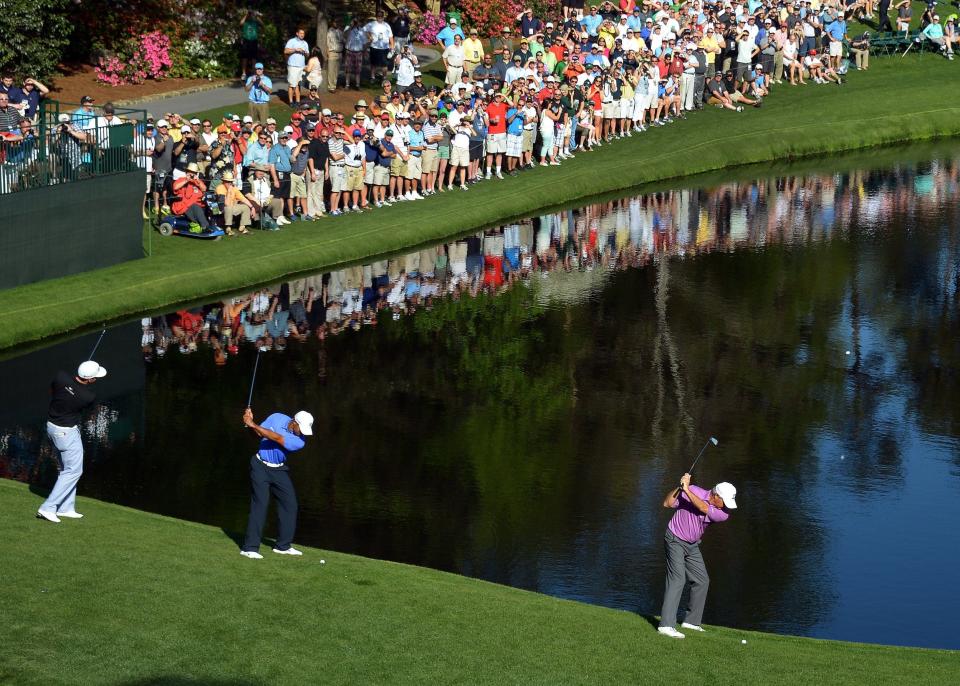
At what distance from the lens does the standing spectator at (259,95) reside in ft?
137

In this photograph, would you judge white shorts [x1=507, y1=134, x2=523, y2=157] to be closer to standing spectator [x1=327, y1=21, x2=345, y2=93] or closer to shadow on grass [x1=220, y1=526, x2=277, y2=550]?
standing spectator [x1=327, y1=21, x2=345, y2=93]

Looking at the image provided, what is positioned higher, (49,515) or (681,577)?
(681,577)

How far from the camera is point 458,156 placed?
40.6m

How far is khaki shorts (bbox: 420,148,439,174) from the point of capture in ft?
130

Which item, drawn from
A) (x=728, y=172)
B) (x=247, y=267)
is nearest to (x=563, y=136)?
(x=728, y=172)

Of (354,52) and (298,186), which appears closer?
(298,186)

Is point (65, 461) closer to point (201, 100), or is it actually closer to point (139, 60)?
point (201, 100)

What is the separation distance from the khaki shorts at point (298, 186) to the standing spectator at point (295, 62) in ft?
25.9

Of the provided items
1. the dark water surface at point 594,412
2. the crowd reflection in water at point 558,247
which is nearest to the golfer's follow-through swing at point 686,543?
the dark water surface at point 594,412

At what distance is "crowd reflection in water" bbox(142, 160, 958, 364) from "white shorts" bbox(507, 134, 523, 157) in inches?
93.7

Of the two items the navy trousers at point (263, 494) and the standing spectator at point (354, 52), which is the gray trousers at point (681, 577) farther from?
the standing spectator at point (354, 52)

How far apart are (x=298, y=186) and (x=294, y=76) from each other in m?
8.83

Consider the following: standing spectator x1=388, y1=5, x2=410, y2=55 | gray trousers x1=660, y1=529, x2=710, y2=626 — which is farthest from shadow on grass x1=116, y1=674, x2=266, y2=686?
standing spectator x1=388, y1=5, x2=410, y2=55

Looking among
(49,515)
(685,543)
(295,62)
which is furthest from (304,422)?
(295,62)
